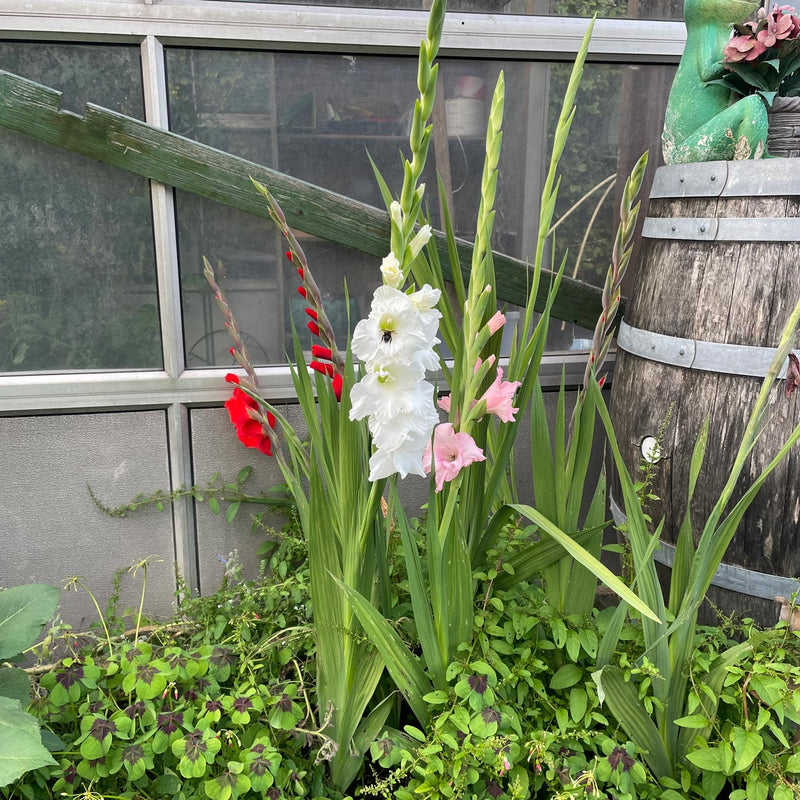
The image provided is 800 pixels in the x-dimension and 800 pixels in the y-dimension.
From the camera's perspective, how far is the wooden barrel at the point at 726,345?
117cm

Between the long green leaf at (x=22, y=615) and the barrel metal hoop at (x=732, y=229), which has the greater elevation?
the barrel metal hoop at (x=732, y=229)


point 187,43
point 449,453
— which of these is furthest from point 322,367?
point 187,43

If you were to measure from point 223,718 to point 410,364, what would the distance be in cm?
61

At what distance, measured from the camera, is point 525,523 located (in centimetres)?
150

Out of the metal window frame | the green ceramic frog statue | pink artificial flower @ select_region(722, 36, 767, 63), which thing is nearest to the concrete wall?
the metal window frame

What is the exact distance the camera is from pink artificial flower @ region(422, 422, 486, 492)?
884 millimetres

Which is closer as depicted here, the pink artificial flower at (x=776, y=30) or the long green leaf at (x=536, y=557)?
the long green leaf at (x=536, y=557)

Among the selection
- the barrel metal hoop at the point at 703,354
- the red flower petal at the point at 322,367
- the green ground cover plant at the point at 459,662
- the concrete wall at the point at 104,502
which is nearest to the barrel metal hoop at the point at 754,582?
the green ground cover plant at the point at 459,662

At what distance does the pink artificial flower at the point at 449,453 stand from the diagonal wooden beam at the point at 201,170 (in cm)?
63

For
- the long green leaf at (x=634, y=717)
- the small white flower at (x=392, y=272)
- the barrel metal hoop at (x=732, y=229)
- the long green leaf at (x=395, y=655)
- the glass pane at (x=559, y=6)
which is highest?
the glass pane at (x=559, y=6)

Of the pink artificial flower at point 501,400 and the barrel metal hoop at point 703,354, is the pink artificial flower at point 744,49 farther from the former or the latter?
the pink artificial flower at point 501,400

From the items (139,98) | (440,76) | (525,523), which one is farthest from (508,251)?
(139,98)

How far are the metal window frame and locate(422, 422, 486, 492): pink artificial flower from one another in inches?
24.7

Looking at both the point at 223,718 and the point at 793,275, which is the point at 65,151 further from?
the point at 793,275
